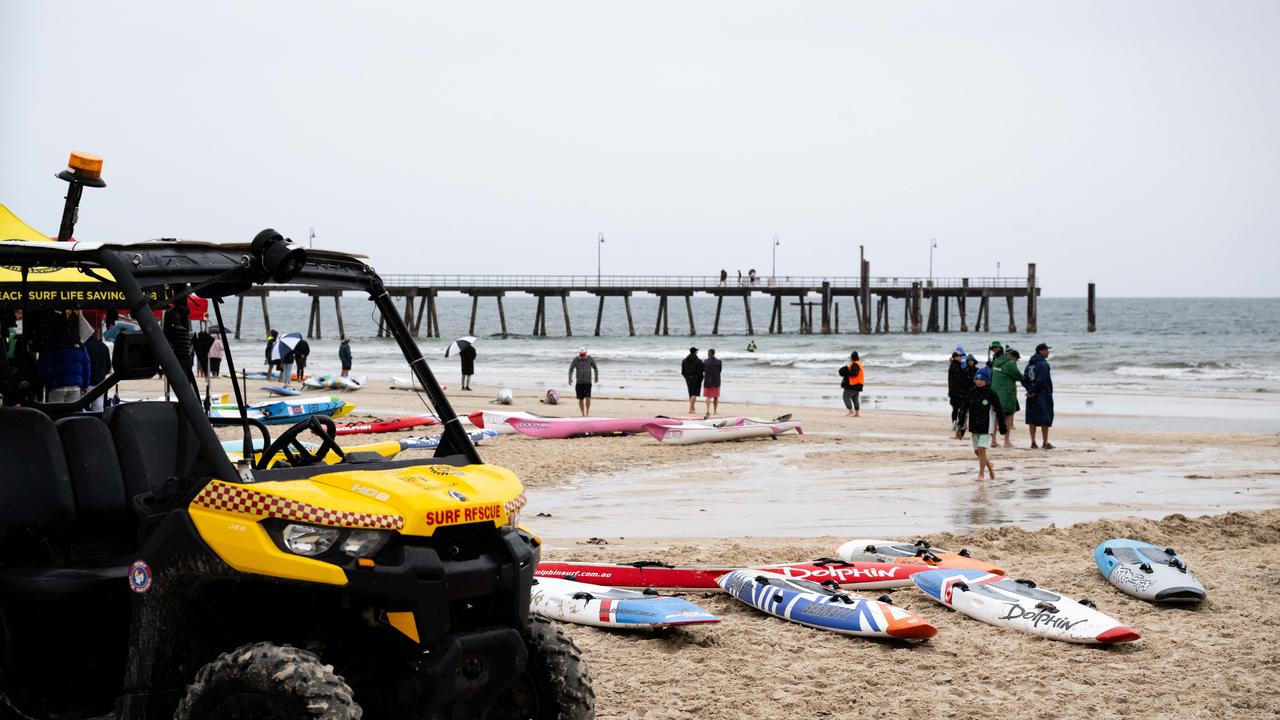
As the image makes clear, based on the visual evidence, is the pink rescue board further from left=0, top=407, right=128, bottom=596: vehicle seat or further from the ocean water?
left=0, top=407, right=128, bottom=596: vehicle seat

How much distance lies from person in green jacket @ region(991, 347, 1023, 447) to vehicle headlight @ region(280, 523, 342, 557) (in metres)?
15.5

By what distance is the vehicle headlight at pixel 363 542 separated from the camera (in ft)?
12.6

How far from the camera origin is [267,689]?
3787 mm

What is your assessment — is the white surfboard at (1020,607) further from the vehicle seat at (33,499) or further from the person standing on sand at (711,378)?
the person standing on sand at (711,378)

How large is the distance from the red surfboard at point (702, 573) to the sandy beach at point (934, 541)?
0.23 metres

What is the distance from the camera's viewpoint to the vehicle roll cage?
13.6 ft

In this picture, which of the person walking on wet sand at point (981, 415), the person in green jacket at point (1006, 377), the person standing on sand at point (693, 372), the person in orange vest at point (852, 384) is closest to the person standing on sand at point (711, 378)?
the person standing on sand at point (693, 372)

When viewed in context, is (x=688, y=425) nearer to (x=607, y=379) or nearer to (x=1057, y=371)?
(x=607, y=379)

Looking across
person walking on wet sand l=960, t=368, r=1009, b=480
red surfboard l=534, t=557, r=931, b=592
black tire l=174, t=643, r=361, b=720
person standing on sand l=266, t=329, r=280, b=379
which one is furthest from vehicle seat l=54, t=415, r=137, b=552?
person standing on sand l=266, t=329, r=280, b=379

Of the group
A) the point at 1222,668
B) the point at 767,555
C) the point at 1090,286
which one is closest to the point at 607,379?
the point at 767,555

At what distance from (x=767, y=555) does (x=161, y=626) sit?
6.42m

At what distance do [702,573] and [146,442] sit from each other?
428 cm

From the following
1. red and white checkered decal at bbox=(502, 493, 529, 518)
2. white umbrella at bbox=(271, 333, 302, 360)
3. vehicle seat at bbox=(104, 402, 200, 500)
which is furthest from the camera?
white umbrella at bbox=(271, 333, 302, 360)

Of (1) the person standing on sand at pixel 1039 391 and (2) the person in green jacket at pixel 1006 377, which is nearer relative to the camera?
(2) the person in green jacket at pixel 1006 377
